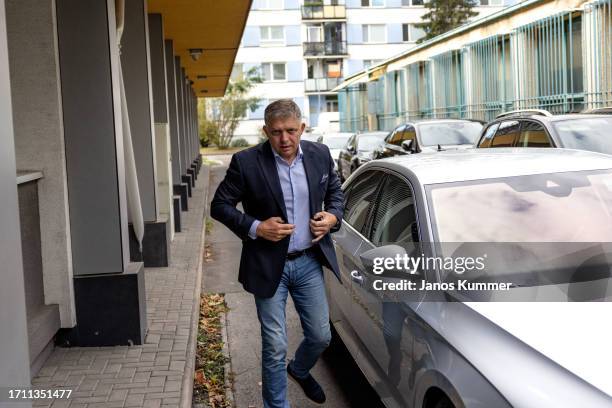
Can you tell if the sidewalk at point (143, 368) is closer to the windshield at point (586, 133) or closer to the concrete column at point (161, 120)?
the concrete column at point (161, 120)

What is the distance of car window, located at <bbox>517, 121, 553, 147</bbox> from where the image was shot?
10.5 meters

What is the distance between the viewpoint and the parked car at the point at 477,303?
118 inches

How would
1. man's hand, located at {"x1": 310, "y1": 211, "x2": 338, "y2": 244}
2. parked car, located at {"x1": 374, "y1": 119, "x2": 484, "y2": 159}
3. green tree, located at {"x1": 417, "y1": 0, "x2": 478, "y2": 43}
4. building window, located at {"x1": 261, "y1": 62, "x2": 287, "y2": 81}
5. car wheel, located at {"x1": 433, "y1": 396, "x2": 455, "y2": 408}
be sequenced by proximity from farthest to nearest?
building window, located at {"x1": 261, "y1": 62, "x2": 287, "y2": 81}, green tree, located at {"x1": 417, "y1": 0, "x2": 478, "y2": 43}, parked car, located at {"x1": 374, "y1": 119, "x2": 484, "y2": 159}, man's hand, located at {"x1": 310, "y1": 211, "x2": 338, "y2": 244}, car wheel, located at {"x1": 433, "y1": 396, "x2": 455, "y2": 408}

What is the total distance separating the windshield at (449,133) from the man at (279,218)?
12581 mm

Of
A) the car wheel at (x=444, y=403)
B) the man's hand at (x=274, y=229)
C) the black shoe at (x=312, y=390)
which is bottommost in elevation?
the black shoe at (x=312, y=390)

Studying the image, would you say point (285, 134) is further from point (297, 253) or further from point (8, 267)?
point (8, 267)

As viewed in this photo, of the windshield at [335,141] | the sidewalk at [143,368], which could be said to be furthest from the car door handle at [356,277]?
the windshield at [335,141]

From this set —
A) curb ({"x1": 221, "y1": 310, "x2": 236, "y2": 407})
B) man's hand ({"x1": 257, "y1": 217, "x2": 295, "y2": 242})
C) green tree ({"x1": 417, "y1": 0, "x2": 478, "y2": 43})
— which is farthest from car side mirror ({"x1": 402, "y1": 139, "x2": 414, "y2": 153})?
green tree ({"x1": 417, "y1": 0, "x2": 478, "y2": 43})

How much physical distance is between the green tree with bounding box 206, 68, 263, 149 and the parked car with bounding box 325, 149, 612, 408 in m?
55.4

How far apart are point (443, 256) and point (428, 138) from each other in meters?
13.3

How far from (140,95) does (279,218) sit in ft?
19.0

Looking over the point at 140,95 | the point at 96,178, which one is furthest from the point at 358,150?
the point at 96,178

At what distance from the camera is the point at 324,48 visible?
214 ft

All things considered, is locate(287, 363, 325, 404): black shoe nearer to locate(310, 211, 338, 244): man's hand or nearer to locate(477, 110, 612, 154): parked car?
locate(310, 211, 338, 244): man's hand
